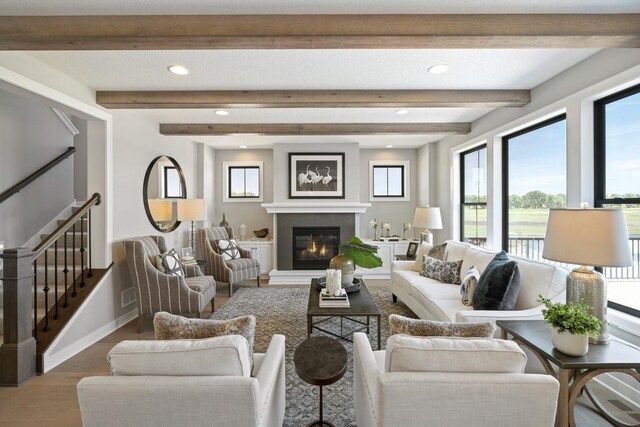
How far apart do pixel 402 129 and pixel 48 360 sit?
4715 mm

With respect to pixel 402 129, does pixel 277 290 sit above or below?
below

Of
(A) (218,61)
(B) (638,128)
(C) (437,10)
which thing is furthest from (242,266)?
(B) (638,128)

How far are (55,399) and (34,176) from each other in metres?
2.79

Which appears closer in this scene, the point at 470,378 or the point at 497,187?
the point at 470,378

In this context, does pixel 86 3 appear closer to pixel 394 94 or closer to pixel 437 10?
pixel 437 10

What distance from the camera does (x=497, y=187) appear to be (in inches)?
159

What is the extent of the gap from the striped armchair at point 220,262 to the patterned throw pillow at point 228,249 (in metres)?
0.06

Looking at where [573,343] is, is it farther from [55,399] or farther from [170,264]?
[170,264]

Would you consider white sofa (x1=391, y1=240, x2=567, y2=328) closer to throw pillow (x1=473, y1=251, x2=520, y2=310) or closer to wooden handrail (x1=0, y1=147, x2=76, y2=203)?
throw pillow (x1=473, y1=251, x2=520, y2=310)

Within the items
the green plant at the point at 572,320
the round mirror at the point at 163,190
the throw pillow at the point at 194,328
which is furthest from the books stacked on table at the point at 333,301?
the round mirror at the point at 163,190

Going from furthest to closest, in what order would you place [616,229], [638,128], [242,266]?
[242,266] < [638,128] < [616,229]

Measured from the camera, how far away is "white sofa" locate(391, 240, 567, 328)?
2.33 meters

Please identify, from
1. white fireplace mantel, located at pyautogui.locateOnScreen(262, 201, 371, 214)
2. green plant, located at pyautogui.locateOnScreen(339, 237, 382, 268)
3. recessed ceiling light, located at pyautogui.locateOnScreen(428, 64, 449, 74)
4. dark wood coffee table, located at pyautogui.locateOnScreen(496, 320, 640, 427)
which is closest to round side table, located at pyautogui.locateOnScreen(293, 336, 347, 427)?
dark wood coffee table, located at pyautogui.locateOnScreen(496, 320, 640, 427)

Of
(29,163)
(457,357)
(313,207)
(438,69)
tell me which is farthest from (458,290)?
(29,163)
